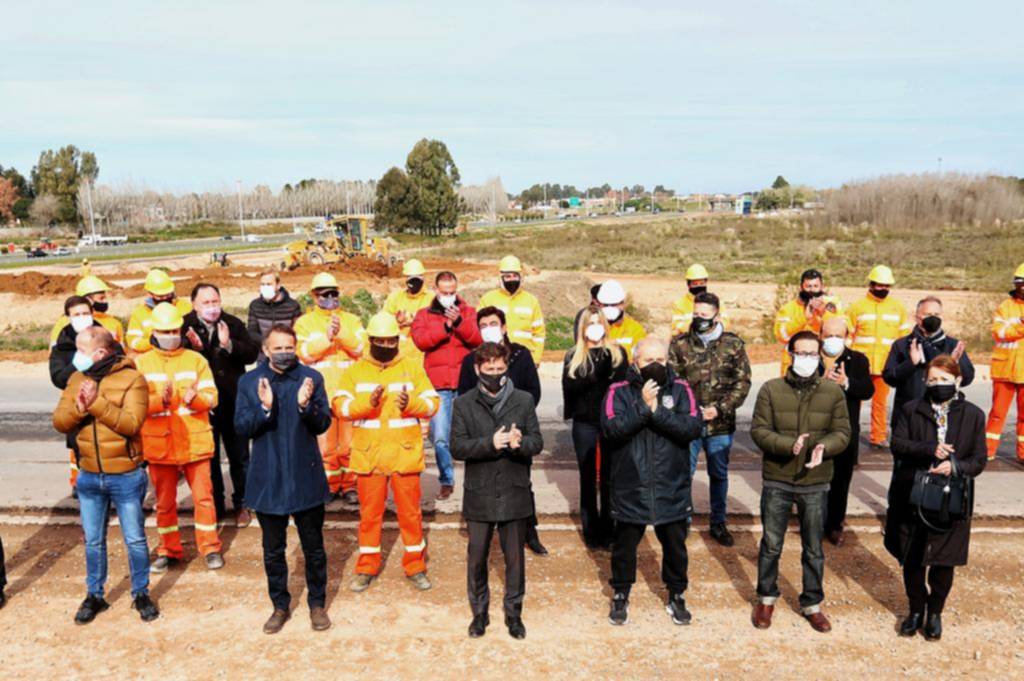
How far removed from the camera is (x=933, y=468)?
15.1ft

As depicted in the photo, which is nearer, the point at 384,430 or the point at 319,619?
the point at 319,619

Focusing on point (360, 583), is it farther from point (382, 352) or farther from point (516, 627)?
point (382, 352)

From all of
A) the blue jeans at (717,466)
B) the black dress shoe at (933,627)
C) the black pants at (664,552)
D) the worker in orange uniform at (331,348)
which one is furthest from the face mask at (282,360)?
the black dress shoe at (933,627)

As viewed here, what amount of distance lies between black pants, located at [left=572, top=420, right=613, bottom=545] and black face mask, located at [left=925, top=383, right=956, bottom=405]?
225 centimetres

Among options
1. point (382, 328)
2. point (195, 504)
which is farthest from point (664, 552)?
point (195, 504)

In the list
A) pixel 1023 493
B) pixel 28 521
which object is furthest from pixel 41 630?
pixel 1023 493

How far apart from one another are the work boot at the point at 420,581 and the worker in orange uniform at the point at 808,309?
13.0 feet

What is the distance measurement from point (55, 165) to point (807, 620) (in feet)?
341

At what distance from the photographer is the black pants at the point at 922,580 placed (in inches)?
183

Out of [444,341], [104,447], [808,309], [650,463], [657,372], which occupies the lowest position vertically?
[650,463]

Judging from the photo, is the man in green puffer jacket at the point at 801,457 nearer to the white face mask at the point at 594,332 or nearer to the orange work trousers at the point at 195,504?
the white face mask at the point at 594,332

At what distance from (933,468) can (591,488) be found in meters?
2.44

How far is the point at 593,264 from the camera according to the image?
4441 centimetres

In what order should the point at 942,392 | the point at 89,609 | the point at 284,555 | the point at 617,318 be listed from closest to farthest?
the point at 942,392, the point at 284,555, the point at 89,609, the point at 617,318
